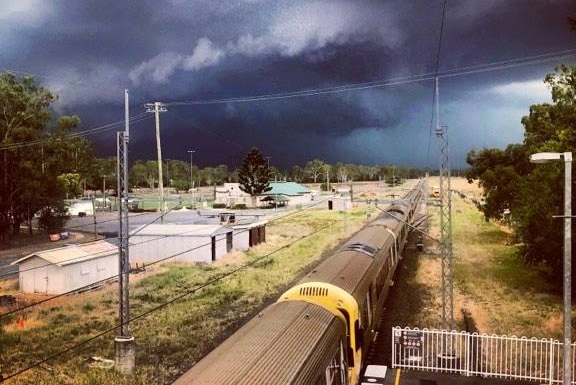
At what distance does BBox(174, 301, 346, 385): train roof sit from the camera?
9180mm

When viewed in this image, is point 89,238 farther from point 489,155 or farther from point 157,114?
point 489,155

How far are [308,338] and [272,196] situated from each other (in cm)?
10311

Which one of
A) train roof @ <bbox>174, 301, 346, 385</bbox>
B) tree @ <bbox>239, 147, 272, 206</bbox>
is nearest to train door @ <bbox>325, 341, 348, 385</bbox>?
train roof @ <bbox>174, 301, 346, 385</bbox>

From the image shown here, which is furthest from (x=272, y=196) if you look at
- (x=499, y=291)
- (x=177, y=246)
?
(x=499, y=291)

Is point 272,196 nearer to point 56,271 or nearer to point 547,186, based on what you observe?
point 56,271

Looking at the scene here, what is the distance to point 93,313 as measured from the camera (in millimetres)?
29781

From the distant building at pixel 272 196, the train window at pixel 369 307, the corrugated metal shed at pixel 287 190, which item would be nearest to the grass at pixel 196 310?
the train window at pixel 369 307

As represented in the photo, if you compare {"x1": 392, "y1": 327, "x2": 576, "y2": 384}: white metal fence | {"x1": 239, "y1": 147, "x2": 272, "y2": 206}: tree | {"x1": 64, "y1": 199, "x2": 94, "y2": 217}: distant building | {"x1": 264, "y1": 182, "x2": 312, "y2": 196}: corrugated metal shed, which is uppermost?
{"x1": 239, "y1": 147, "x2": 272, "y2": 206}: tree

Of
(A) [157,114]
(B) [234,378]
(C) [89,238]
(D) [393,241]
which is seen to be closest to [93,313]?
(D) [393,241]

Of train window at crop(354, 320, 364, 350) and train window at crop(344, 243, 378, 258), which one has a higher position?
train window at crop(344, 243, 378, 258)

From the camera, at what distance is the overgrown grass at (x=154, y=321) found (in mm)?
20812

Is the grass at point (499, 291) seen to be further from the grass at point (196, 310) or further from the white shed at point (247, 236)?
the white shed at point (247, 236)

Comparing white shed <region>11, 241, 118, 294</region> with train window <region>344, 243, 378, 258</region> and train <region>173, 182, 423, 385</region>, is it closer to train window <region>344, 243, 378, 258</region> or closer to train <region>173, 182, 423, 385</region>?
train window <region>344, 243, 378, 258</region>

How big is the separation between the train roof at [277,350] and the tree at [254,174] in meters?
98.4
